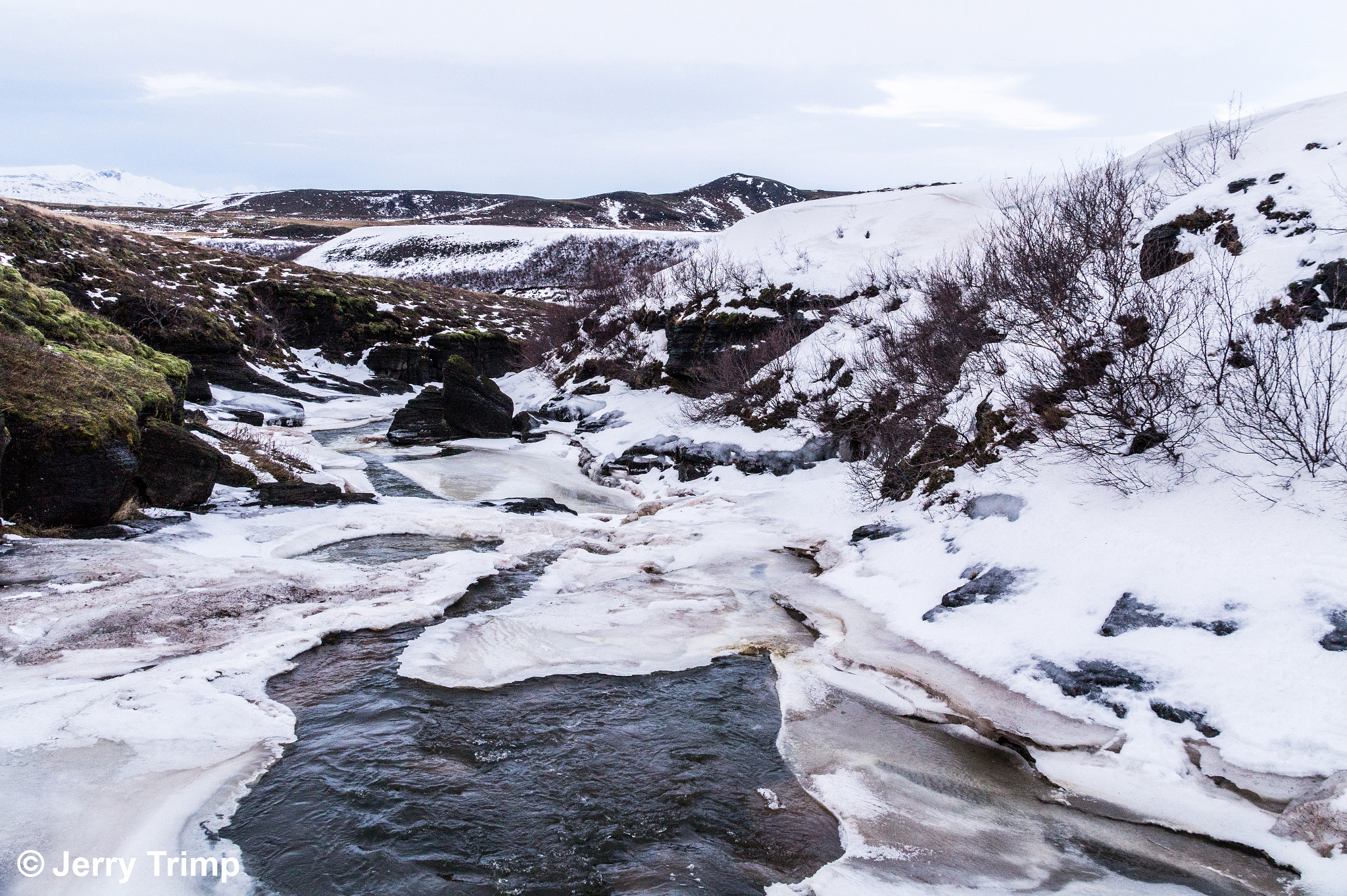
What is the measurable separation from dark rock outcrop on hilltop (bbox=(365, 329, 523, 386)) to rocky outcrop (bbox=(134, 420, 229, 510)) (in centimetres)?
2504

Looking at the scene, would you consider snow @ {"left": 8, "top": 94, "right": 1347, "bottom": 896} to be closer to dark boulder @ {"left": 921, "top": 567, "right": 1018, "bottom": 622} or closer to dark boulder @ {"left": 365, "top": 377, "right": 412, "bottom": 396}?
dark boulder @ {"left": 921, "top": 567, "right": 1018, "bottom": 622}

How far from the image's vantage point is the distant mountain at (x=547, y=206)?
4235 inches

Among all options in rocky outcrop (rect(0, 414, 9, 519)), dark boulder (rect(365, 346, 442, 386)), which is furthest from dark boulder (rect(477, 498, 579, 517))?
dark boulder (rect(365, 346, 442, 386))

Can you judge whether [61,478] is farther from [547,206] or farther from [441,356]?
[547,206]

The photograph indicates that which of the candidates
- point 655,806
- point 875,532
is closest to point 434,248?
point 875,532

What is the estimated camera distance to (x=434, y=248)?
8188 centimetres

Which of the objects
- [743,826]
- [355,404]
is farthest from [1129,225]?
[355,404]

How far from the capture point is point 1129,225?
1165cm

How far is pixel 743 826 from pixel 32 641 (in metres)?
6.05

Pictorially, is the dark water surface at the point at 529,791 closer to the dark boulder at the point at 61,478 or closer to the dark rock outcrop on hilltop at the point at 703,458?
the dark boulder at the point at 61,478

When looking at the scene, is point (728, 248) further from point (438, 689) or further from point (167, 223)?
point (167, 223)

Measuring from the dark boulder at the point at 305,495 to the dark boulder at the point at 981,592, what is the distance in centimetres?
985

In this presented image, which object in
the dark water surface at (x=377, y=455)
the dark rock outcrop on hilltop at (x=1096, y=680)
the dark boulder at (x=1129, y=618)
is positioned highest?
the dark boulder at (x=1129, y=618)

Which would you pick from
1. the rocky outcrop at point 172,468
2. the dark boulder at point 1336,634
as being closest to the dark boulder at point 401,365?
the rocky outcrop at point 172,468
